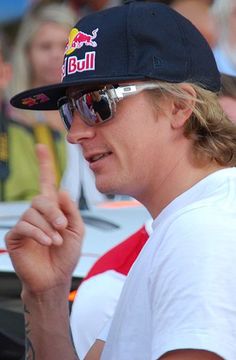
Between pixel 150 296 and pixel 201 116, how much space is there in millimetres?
467

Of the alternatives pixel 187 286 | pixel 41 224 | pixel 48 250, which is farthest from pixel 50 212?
pixel 187 286

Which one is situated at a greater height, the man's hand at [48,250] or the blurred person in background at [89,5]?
the man's hand at [48,250]

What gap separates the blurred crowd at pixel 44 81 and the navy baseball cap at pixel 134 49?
2286 millimetres

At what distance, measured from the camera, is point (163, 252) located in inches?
67.4

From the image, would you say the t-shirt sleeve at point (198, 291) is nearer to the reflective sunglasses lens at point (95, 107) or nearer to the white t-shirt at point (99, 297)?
the reflective sunglasses lens at point (95, 107)

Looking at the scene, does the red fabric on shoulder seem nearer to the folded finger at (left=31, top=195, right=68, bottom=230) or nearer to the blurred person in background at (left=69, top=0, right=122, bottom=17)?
the folded finger at (left=31, top=195, right=68, bottom=230)

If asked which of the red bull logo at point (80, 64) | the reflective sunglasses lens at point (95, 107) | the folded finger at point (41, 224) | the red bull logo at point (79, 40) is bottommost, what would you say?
the folded finger at point (41, 224)

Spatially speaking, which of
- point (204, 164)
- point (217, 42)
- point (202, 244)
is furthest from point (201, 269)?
point (217, 42)

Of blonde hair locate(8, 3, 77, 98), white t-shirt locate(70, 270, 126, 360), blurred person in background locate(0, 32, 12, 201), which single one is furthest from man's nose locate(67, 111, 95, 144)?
blonde hair locate(8, 3, 77, 98)

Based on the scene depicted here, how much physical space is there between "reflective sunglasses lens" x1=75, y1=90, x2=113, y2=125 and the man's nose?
1 cm

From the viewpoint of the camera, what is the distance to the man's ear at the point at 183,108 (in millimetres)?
1973

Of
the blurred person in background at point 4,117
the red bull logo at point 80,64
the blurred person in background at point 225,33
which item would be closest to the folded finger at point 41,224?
the red bull logo at point 80,64

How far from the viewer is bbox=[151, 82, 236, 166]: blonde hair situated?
197 cm

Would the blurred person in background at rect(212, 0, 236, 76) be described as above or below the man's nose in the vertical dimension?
below
